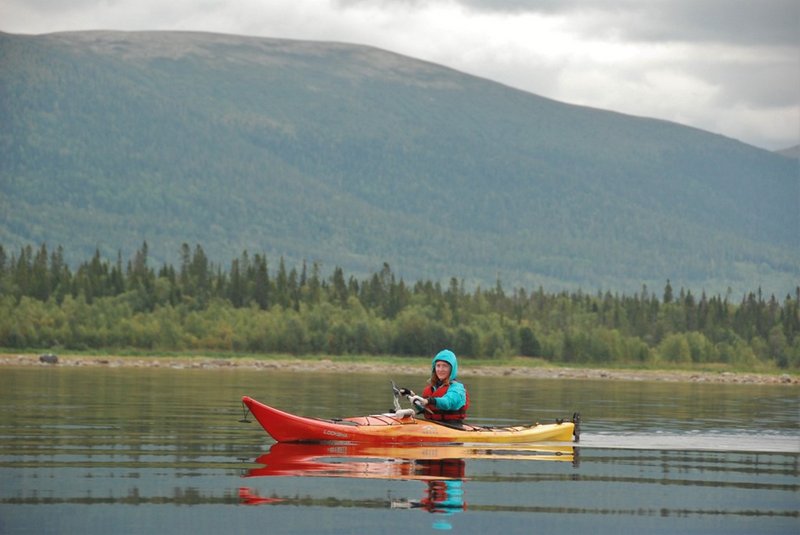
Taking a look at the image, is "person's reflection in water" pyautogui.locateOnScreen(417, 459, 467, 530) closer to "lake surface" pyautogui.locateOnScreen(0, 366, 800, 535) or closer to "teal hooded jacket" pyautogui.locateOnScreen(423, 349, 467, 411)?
"lake surface" pyautogui.locateOnScreen(0, 366, 800, 535)

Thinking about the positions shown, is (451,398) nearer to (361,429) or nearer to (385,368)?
(361,429)

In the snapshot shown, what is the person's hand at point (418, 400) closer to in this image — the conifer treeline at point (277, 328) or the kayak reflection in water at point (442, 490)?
the kayak reflection in water at point (442, 490)

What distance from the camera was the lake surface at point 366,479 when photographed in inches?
1148

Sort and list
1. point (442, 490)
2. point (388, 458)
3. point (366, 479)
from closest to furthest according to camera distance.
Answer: point (442, 490) < point (366, 479) < point (388, 458)

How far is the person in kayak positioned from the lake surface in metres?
1.48

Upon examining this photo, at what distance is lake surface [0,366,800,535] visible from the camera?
95.7 feet

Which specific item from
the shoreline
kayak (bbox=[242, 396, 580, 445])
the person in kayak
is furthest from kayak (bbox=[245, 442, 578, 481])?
the shoreline

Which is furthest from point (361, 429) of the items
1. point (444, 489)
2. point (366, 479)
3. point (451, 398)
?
point (444, 489)

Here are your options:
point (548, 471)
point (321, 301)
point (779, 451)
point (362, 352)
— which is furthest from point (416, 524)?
point (321, 301)

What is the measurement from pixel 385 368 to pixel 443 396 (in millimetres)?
103390

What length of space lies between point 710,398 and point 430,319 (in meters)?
97.3

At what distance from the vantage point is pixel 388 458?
39531 millimetres

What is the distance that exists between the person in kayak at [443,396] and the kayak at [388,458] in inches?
43.9

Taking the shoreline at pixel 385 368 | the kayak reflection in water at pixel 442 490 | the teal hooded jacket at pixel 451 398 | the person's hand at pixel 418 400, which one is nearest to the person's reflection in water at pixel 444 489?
the kayak reflection in water at pixel 442 490
